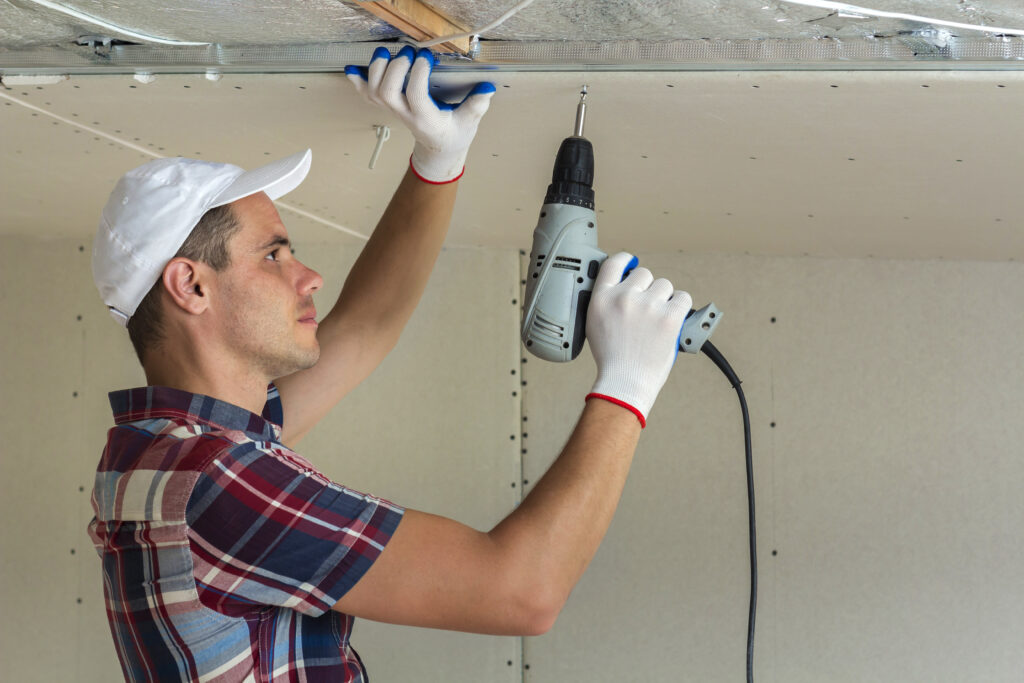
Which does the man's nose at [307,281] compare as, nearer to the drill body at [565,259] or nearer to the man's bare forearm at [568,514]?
the drill body at [565,259]

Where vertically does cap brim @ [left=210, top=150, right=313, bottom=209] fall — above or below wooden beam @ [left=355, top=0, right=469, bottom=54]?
below

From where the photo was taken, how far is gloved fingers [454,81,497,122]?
0.98m

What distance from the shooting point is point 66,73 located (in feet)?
3.36

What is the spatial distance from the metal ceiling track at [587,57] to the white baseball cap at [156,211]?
0.36ft

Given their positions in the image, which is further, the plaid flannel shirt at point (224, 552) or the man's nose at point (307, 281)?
the man's nose at point (307, 281)

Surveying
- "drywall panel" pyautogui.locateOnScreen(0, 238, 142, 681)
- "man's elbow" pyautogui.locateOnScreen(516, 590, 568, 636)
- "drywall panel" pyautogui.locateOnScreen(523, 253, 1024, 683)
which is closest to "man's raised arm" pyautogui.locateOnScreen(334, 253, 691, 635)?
"man's elbow" pyautogui.locateOnScreen(516, 590, 568, 636)

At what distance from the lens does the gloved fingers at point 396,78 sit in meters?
0.94

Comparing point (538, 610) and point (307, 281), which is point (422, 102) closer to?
point (307, 281)

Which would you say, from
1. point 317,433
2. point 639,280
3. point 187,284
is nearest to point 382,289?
point 187,284

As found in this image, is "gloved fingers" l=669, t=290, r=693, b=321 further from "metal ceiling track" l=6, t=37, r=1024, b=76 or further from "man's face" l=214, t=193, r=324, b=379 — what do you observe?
"man's face" l=214, t=193, r=324, b=379

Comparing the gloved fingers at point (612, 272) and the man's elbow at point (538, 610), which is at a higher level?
the gloved fingers at point (612, 272)

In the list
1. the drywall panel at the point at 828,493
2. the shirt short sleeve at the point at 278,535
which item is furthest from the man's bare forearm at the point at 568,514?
the drywall panel at the point at 828,493

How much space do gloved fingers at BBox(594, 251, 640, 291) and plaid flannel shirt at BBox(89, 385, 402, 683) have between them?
321mm

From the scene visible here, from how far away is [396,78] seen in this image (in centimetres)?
94
